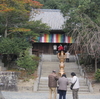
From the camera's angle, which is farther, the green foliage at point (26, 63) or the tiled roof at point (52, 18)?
the tiled roof at point (52, 18)

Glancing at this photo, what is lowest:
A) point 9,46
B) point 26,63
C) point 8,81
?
point 8,81

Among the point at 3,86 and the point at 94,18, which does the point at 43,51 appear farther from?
the point at 3,86

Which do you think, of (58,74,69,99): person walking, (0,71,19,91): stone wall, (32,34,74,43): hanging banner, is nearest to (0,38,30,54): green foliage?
(0,71,19,91): stone wall

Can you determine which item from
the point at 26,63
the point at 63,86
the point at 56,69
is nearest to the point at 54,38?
the point at 56,69

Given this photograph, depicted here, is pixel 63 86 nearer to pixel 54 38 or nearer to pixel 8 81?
pixel 8 81

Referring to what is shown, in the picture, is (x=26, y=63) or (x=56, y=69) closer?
(x=26, y=63)

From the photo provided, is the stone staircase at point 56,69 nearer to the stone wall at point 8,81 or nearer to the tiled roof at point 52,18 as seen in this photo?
the stone wall at point 8,81

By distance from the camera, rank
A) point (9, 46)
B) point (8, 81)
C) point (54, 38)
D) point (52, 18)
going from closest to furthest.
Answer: point (8, 81) → point (9, 46) → point (54, 38) → point (52, 18)

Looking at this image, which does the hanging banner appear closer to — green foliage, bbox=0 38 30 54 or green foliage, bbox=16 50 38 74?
green foliage, bbox=16 50 38 74

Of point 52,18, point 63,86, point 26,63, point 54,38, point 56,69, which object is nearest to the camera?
point 63,86

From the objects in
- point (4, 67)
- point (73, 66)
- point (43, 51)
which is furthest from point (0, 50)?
point (43, 51)

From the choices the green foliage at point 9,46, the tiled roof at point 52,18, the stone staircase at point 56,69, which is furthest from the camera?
the tiled roof at point 52,18

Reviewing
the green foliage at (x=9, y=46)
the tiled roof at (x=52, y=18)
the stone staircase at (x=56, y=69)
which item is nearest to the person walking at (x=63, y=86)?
the stone staircase at (x=56, y=69)

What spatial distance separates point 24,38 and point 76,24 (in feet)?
15.7
